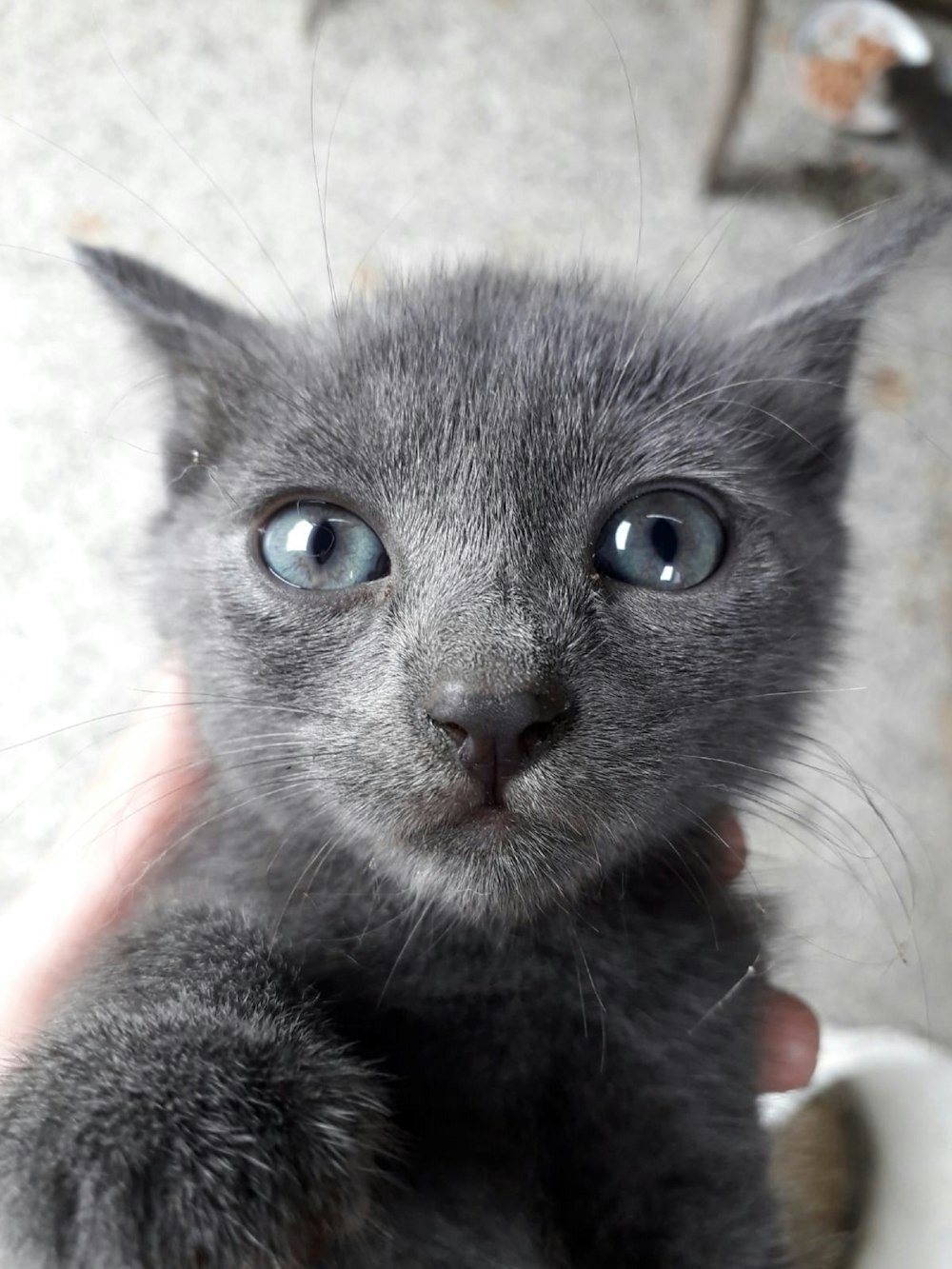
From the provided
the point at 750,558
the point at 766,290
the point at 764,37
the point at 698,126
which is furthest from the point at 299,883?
the point at 764,37

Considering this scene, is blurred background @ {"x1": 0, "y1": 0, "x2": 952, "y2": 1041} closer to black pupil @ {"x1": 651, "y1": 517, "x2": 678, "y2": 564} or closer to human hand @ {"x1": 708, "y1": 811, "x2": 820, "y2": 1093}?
human hand @ {"x1": 708, "y1": 811, "x2": 820, "y2": 1093}

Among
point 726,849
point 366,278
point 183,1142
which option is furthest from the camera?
point 366,278

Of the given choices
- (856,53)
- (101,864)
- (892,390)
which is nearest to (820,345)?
(892,390)

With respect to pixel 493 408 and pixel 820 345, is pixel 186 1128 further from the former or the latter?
pixel 820 345

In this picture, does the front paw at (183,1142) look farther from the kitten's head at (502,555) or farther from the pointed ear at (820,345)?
the pointed ear at (820,345)

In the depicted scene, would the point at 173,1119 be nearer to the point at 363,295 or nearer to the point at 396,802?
the point at 396,802

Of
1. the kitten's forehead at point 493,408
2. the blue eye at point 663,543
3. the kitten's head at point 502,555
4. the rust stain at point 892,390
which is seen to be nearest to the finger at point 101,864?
the kitten's head at point 502,555

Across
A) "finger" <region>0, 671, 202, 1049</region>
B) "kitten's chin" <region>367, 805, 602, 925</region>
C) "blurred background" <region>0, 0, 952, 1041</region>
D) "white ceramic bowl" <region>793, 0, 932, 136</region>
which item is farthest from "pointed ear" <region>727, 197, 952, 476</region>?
"white ceramic bowl" <region>793, 0, 932, 136</region>
